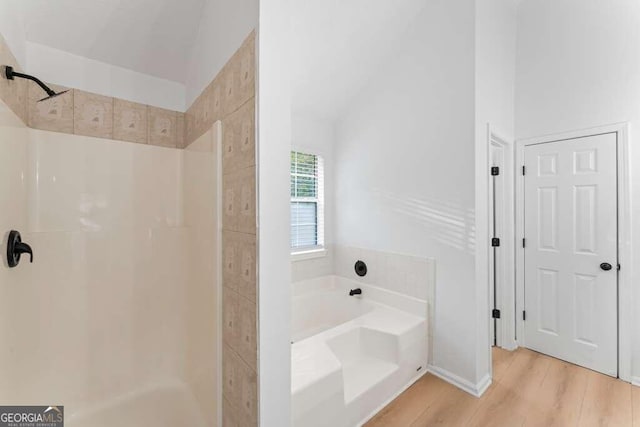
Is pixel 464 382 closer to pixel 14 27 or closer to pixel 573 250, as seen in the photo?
pixel 573 250

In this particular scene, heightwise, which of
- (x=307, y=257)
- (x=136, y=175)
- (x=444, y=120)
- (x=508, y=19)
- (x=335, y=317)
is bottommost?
(x=335, y=317)

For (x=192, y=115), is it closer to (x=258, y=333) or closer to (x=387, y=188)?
(x=258, y=333)

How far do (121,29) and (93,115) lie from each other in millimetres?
481

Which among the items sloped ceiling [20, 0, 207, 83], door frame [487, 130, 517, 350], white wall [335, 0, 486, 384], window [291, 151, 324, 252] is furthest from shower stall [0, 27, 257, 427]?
door frame [487, 130, 517, 350]

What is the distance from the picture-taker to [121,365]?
5.17 feet

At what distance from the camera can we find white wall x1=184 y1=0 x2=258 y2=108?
3.48 ft

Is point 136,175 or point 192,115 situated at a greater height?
point 192,115

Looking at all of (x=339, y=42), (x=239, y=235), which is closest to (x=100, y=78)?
(x=239, y=235)

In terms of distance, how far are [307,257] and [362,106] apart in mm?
1698

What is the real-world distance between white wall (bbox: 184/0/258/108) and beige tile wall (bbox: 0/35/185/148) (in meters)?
0.22

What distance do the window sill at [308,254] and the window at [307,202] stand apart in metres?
0.05

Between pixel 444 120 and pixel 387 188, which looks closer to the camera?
pixel 444 120

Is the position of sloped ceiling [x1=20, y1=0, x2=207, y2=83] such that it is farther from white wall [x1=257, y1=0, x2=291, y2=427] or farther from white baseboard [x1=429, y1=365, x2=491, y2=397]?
white baseboard [x1=429, y1=365, x2=491, y2=397]

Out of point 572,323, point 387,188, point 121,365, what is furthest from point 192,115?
point 572,323
